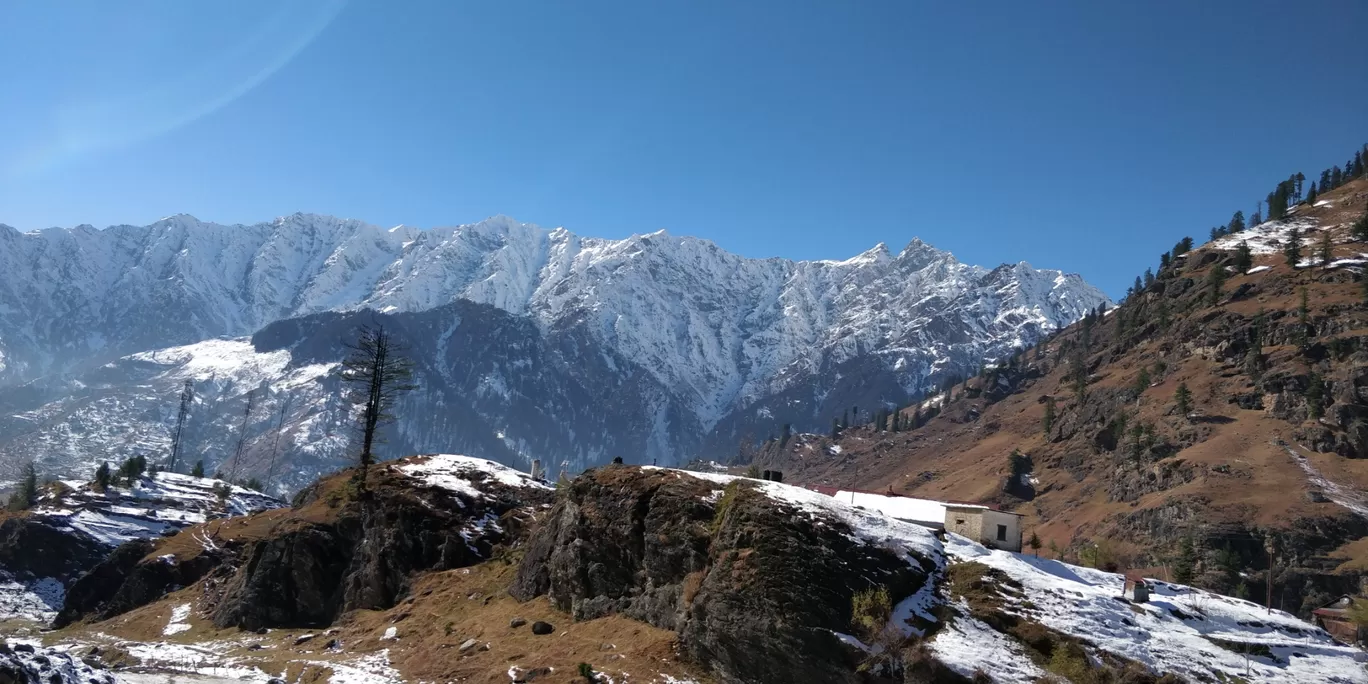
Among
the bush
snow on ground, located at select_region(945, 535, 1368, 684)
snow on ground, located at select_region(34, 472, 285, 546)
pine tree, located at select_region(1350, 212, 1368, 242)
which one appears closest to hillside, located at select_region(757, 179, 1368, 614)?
pine tree, located at select_region(1350, 212, 1368, 242)

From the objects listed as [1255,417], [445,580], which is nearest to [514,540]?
[445,580]

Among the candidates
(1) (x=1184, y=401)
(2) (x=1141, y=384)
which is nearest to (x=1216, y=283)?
(2) (x=1141, y=384)

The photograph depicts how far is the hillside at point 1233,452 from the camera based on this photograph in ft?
360

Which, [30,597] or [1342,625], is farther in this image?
[30,597]

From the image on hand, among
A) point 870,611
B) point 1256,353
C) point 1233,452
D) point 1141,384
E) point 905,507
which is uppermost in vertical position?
point 1256,353

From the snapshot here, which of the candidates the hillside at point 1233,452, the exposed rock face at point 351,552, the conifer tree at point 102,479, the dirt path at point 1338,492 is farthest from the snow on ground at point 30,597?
the dirt path at point 1338,492

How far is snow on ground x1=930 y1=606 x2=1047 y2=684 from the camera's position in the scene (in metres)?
38.6

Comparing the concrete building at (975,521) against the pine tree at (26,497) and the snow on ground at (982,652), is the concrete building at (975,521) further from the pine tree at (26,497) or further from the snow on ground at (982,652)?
the pine tree at (26,497)

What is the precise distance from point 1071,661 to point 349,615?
42.7 metres

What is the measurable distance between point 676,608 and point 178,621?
40.9 metres

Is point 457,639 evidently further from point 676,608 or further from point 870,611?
point 870,611

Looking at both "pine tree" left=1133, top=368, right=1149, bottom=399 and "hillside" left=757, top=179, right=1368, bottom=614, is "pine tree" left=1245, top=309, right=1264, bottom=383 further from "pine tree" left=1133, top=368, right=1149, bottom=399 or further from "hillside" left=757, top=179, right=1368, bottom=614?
"pine tree" left=1133, top=368, right=1149, bottom=399

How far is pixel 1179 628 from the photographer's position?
4566 cm

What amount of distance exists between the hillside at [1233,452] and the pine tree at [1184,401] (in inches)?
25.4
